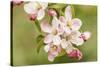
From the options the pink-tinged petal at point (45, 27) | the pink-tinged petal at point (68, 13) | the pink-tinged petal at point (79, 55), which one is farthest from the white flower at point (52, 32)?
the pink-tinged petal at point (79, 55)

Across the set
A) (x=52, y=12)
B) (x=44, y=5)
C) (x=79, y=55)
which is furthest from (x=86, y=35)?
(x=44, y=5)

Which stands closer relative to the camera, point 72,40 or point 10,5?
point 10,5

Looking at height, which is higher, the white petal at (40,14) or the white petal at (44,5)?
the white petal at (44,5)

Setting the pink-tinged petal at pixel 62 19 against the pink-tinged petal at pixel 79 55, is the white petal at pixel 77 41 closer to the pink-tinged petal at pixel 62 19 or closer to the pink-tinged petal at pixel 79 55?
the pink-tinged petal at pixel 79 55

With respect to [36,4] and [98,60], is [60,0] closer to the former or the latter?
[36,4]

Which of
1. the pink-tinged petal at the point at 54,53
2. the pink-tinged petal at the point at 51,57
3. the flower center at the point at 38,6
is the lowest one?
the pink-tinged petal at the point at 51,57

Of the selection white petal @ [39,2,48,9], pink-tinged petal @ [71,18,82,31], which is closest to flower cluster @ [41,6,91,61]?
pink-tinged petal @ [71,18,82,31]

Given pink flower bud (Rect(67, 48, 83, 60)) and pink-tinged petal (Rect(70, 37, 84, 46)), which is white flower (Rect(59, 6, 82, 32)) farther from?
pink flower bud (Rect(67, 48, 83, 60))
